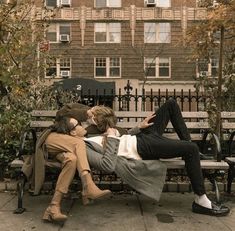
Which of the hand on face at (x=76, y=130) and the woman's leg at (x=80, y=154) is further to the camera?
the hand on face at (x=76, y=130)

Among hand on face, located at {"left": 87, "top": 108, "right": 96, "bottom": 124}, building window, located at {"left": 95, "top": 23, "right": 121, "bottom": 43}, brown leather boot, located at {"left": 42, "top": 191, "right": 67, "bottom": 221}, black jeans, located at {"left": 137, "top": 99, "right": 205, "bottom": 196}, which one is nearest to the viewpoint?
brown leather boot, located at {"left": 42, "top": 191, "right": 67, "bottom": 221}

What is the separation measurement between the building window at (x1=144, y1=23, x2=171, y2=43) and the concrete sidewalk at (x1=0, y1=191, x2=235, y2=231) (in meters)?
34.6

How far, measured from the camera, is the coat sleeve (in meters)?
4.83

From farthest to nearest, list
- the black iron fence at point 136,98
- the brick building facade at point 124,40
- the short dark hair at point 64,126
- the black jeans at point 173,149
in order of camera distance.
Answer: the brick building facade at point 124,40
the black iron fence at point 136,98
the short dark hair at point 64,126
the black jeans at point 173,149

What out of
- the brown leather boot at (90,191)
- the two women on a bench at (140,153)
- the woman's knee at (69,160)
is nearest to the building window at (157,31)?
the two women on a bench at (140,153)

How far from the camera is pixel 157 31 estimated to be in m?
39.6

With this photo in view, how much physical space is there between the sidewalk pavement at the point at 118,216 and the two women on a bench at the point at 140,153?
0.86ft

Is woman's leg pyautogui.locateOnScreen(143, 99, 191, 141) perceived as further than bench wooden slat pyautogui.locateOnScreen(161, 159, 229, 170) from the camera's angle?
Yes

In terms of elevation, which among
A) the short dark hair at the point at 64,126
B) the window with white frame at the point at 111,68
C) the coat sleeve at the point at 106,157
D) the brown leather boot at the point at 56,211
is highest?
the window with white frame at the point at 111,68

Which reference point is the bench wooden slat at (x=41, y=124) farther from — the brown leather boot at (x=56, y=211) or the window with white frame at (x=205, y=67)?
the window with white frame at (x=205, y=67)

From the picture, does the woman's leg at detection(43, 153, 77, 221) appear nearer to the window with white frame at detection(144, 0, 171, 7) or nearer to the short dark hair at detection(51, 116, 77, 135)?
the short dark hair at detection(51, 116, 77, 135)

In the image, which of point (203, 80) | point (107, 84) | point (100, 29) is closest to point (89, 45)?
point (100, 29)

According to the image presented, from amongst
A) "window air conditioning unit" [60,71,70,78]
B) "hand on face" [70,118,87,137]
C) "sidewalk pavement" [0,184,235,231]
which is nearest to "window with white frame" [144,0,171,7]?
"window air conditioning unit" [60,71,70,78]

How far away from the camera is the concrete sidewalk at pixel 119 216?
4621mm
